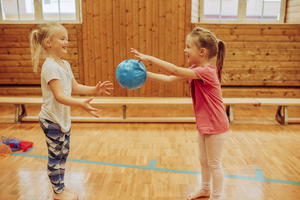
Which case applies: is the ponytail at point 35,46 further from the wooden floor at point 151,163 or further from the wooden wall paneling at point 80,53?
the wooden wall paneling at point 80,53

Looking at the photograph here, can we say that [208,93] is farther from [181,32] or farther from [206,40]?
[181,32]

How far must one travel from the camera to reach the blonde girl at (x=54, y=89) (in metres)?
1.84

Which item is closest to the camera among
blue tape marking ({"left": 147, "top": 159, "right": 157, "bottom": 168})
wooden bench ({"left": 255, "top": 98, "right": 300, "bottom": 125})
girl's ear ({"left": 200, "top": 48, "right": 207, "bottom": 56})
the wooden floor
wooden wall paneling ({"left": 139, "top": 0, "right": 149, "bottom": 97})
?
girl's ear ({"left": 200, "top": 48, "right": 207, "bottom": 56})

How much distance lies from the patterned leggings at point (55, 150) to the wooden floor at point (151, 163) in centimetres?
26

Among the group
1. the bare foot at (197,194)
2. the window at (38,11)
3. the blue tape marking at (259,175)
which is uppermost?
the window at (38,11)

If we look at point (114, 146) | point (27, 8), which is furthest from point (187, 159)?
point (27, 8)

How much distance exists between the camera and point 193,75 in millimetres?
1809

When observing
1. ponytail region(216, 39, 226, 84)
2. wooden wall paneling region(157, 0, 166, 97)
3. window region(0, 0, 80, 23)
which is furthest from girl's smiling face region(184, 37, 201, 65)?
window region(0, 0, 80, 23)

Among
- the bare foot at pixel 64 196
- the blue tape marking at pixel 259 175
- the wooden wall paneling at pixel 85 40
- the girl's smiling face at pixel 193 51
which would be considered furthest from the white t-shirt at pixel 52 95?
the wooden wall paneling at pixel 85 40

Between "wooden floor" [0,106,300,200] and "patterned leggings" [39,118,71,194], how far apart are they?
0.26 m

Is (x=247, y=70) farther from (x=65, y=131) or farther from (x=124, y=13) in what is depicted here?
(x=65, y=131)

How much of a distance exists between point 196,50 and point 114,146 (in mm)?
1972

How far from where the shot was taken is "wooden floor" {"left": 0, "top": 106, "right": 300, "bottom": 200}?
2324mm

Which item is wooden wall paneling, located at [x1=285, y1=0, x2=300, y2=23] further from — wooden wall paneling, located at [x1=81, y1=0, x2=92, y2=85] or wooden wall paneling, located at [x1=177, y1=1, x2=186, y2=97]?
wooden wall paneling, located at [x1=81, y1=0, x2=92, y2=85]
